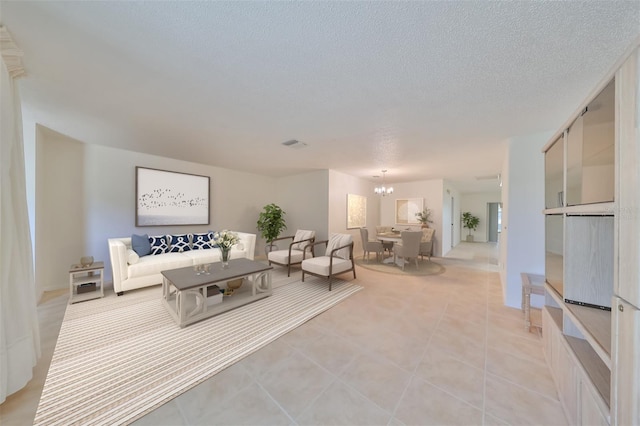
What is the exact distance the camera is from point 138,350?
6.47 feet

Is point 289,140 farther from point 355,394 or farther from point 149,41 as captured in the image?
point 355,394

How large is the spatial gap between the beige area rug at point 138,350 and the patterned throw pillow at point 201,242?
52.9 inches

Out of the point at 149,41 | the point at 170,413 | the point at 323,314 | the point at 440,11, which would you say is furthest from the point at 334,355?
the point at 149,41

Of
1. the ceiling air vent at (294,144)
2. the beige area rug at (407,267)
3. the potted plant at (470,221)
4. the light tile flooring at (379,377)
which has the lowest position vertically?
the light tile flooring at (379,377)

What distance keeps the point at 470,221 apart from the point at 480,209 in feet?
2.44

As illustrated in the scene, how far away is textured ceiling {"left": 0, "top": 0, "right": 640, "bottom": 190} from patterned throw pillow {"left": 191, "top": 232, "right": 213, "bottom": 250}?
7.32 ft

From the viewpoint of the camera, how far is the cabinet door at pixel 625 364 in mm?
784

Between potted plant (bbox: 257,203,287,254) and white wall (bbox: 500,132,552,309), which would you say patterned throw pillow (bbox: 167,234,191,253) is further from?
white wall (bbox: 500,132,552,309)

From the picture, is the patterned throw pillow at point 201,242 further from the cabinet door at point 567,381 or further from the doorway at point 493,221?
the doorway at point 493,221

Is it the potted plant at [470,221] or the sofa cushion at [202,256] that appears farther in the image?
the potted plant at [470,221]

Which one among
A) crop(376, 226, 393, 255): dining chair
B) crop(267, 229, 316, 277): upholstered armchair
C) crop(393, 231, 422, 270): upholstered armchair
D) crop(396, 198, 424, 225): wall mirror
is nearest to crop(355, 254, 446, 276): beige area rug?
crop(393, 231, 422, 270): upholstered armchair

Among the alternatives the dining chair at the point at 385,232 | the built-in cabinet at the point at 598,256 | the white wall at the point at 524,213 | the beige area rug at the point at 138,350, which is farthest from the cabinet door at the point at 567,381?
the dining chair at the point at 385,232

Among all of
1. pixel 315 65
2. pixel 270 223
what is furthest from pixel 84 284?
pixel 315 65

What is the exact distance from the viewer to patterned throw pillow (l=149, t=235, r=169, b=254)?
3.91 meters
